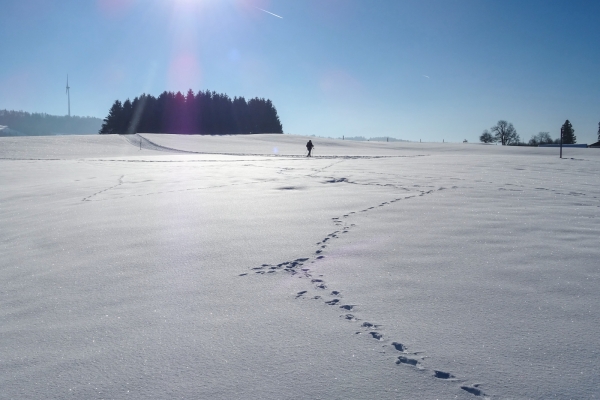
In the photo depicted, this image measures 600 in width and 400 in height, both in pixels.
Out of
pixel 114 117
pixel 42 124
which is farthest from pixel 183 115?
pixel 42 124

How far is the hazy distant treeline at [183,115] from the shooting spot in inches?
2635

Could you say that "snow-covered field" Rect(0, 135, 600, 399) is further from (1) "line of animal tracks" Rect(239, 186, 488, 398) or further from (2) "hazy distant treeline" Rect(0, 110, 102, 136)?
A: (2) "hazy distant treeline" Rect(0, 110, 102, 136)

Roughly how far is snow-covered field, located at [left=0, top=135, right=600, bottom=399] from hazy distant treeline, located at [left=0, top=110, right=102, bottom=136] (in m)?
151

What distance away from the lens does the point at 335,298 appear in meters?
2.29

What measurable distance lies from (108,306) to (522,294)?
231cm

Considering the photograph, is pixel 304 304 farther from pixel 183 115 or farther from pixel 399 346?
pixel 183 115

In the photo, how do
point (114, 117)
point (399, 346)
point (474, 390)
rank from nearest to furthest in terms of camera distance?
1. point (474, 390)
2. point (399, 346)
3. point (114, 117)

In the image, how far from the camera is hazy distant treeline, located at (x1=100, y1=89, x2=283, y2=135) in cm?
6694

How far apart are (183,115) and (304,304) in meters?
71.2

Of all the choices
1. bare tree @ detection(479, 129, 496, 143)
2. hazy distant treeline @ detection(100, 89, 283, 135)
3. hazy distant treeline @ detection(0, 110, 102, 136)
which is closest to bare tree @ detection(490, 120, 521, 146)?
bare tree @ detection(479, 129, 496, 143)

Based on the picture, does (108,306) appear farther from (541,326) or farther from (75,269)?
(541,326)

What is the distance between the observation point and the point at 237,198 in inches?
226

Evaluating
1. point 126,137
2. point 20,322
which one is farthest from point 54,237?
point 126,137

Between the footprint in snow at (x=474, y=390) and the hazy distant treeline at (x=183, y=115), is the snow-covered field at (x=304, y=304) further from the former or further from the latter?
the hazy distant treeline at (x=183, y=115)
